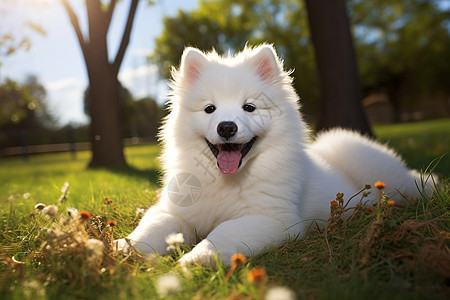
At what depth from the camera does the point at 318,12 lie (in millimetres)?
7711

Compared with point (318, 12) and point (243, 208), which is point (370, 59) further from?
point (243, 208)

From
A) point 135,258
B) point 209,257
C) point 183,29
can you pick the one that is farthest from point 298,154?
point 183,29

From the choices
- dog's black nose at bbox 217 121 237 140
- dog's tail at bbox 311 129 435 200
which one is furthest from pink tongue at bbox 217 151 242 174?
dog's tail at bbox 311 129 435 200

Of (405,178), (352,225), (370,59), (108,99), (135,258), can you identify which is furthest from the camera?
(370,59)

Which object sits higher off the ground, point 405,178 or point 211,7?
point 211,7

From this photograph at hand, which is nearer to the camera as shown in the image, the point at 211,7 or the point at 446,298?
the point at 446,298

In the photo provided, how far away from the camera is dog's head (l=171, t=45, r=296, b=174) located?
→ 8.54 ft

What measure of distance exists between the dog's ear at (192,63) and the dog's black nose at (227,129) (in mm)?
665

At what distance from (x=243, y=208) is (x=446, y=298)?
53.9 inches

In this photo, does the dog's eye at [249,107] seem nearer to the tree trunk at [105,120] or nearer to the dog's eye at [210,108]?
the dog's eye at [210,108]

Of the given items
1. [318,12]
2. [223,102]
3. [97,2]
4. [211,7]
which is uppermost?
[211,7]

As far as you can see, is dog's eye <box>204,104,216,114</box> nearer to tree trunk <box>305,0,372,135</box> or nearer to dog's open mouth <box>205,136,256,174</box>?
dog's open mouth <box>205,136,256,174</box>

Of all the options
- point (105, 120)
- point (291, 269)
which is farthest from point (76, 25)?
point (291, 269)

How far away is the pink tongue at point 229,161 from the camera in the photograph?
8.79 ft
